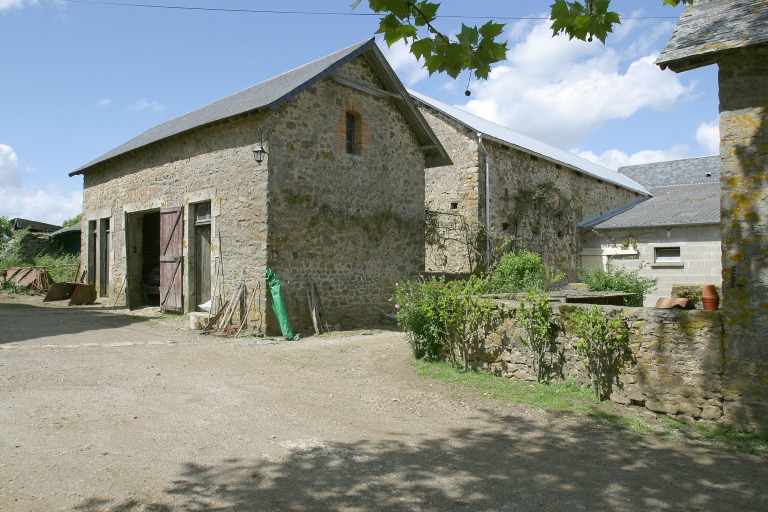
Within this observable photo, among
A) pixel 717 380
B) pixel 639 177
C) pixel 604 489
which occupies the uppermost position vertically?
pixel 639 177

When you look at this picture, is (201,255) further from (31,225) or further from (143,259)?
(31,225)

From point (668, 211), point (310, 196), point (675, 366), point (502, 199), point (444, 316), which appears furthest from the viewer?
point (668, 211)

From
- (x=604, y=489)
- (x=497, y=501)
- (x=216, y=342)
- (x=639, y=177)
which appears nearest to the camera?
(x=497, y=501)

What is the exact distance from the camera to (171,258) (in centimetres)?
Answer: 1292

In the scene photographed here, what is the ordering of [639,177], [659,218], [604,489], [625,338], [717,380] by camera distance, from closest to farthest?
[604,489] < [717,380] < [625,338] < [659,218] < [639,177]

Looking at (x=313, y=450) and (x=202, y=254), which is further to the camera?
(x=202, y=254)

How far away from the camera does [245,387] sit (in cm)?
671

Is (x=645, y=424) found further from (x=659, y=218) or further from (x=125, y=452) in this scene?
(x=659, y=218)

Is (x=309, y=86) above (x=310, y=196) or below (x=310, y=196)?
above

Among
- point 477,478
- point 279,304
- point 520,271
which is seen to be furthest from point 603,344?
point 520,271

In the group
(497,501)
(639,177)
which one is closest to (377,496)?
(497,501)

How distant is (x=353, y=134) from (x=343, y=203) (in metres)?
1.76

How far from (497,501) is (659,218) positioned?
16.7 meters

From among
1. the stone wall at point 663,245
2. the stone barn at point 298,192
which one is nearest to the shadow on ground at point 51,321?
the stone barn at point 298,192
